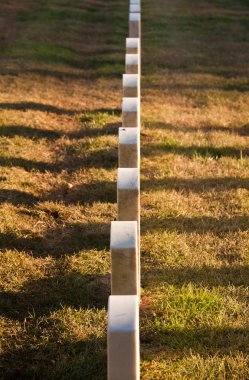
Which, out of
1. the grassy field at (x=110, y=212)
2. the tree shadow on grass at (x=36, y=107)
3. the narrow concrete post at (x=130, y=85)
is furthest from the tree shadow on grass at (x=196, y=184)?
the tree shadow on grass at (x=36, y=107)

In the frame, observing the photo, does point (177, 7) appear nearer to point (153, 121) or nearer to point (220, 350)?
point (153, 121)

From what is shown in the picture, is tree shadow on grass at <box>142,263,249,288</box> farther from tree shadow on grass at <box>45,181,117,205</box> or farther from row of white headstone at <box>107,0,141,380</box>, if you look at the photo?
tree shadow on grass at <box>45,181,117,205</box>

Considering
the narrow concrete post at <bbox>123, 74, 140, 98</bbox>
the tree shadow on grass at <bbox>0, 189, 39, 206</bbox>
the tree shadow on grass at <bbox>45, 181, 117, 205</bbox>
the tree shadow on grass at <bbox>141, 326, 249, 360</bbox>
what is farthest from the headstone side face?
the narrow concrete post at <bbox>123, 74, 140, 98</bbox>

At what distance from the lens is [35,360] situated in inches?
141

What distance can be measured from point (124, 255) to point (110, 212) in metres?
2.62

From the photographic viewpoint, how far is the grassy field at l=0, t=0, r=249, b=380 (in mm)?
3684

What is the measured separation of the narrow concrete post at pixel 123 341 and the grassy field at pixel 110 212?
3.91 ft

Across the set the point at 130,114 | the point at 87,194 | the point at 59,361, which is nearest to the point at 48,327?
the point at 59,361

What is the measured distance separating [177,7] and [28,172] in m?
12.6

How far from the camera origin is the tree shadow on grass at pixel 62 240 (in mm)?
4920

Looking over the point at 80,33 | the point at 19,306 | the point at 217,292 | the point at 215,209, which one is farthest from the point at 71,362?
the point at 80,33

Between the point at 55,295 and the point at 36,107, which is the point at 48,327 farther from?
the point at 36,107

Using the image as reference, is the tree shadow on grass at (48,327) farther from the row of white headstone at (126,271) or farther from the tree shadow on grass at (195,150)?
the tree shadow on grass at (195,150)

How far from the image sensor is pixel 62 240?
5129 millimetres
